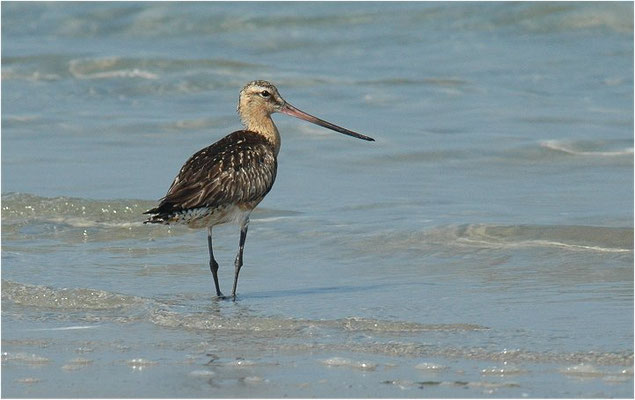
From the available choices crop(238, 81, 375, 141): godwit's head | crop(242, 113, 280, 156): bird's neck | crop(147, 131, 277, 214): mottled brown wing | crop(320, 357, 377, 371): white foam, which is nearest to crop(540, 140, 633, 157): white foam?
crop(238, 81, 375, 141): godwit's head

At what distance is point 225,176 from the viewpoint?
8.17m

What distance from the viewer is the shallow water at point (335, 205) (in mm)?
6184

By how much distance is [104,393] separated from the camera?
18.6 ft

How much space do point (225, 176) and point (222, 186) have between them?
0.08 meters

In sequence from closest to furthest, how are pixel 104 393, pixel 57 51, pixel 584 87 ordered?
1. pixel 104 393
2. pixel 584 87
3. pixel 57 51

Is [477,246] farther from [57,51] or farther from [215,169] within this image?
[57,51]

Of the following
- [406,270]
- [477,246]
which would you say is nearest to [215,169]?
[406,270]

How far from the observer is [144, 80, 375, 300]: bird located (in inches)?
310

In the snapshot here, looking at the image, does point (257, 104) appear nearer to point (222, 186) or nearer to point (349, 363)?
point (222, 186)

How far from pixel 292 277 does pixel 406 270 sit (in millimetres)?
737

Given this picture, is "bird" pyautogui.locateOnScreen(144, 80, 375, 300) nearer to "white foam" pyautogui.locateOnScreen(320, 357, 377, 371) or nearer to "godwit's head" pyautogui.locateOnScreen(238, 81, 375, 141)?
"godwit's head" pyautogui.locateOnScreen(238, 81, 375, 141)

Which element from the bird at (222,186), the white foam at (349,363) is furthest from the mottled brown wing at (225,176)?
the white foam at (349,363)

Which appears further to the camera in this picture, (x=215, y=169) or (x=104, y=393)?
(x=215, y=169)

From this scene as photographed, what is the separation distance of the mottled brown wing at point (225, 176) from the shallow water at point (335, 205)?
0.54 meters
